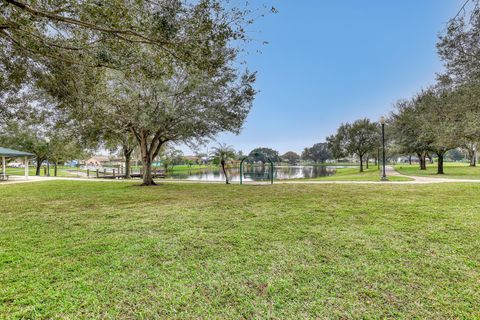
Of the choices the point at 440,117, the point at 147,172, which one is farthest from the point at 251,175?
the point at 440,117

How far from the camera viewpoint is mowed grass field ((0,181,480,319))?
2.40m

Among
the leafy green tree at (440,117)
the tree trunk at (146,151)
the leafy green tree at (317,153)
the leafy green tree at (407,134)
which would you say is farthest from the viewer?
the leafy green tree at (317,153)

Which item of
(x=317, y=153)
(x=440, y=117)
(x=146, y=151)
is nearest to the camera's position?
(x=440, y=117)

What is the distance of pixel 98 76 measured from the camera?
8.00 metres

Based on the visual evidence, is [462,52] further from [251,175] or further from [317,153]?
[317,153]

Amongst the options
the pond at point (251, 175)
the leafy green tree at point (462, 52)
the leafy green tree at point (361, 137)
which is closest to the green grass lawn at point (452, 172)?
the leafy green tree at point (361, 137)

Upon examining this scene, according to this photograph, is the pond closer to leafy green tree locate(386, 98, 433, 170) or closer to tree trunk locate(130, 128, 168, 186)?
tree trunk locate(130, 128, 168, 186)

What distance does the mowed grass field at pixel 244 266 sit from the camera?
7.88ft

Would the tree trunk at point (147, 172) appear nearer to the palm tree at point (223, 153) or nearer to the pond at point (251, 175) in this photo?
the palm tree at point (223, 153)

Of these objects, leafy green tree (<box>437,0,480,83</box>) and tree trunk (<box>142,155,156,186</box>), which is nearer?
leafy green tree (<box>437,0,480,83</box>)

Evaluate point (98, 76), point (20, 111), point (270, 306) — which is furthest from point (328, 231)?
point (20, 111)

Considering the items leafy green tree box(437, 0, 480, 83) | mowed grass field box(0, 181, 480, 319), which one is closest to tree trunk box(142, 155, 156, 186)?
mowed grass field box(0, 181, 480, 319)

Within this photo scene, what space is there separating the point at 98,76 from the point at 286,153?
392ft

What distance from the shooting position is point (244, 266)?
3.29 m
